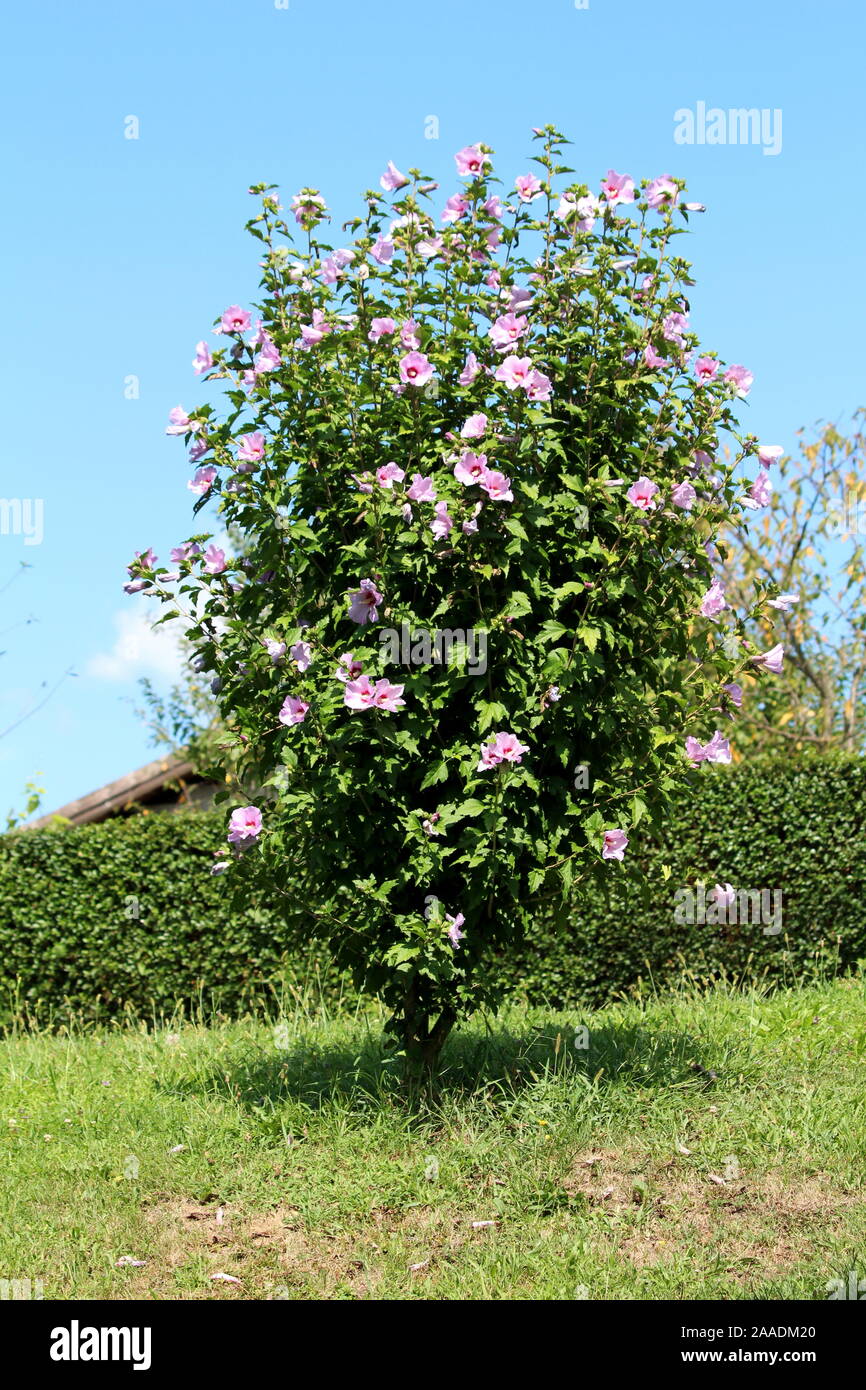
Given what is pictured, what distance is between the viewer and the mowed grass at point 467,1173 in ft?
17.5

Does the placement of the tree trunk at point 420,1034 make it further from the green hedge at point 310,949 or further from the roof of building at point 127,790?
the roof of building at point 127,790

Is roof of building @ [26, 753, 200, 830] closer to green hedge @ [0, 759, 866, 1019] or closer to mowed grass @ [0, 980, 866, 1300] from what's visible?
Answer: green hedge @ [0, 759, 866, 1019]

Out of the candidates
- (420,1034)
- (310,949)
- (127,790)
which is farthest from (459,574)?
(127,790)

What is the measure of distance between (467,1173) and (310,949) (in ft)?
13.8

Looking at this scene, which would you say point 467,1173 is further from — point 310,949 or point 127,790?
point 127,790

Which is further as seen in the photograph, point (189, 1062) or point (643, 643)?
point (189, 1062)

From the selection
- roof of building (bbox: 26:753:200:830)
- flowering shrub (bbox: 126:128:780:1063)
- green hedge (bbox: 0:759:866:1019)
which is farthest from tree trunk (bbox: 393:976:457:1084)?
roof of building (bbox: 26:753:200:830)

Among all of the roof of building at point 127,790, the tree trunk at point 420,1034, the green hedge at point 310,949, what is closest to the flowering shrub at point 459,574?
the tree trunk at point 420,1034

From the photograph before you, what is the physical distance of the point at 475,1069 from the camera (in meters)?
6.86

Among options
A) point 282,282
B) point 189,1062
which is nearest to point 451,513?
point 282,282

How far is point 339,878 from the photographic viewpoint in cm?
628

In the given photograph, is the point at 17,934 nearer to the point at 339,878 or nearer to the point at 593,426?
the point at 339,878
